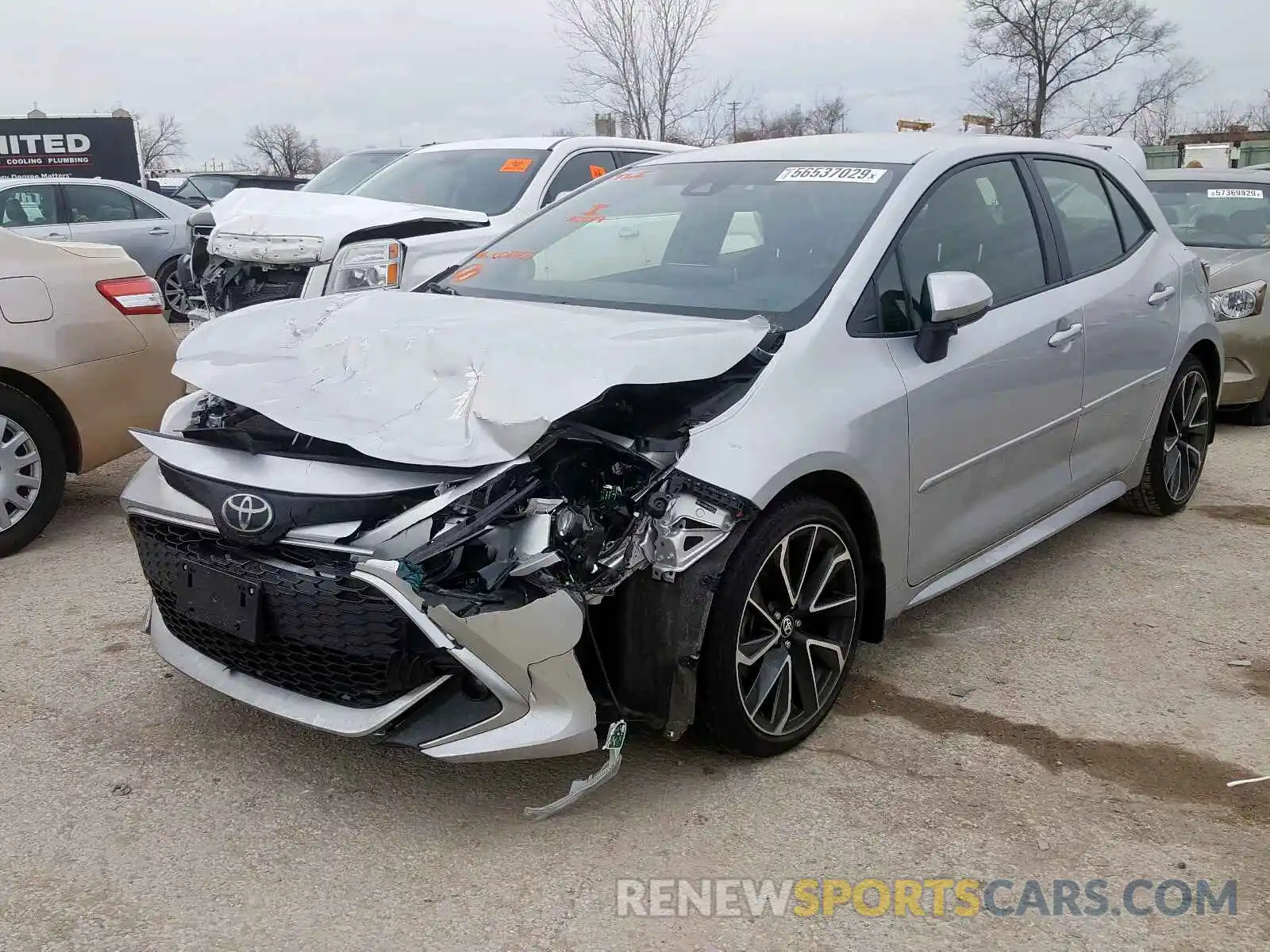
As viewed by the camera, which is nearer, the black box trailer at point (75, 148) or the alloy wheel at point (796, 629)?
the alloy wheel at point (796, 629)

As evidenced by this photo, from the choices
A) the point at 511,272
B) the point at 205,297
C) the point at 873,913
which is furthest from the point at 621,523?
the point at 205,297

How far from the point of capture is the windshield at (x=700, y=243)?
344cm

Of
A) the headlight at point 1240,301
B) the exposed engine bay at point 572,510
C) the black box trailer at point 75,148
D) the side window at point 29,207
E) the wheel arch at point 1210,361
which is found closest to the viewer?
the exposed engine bay at point 572,510

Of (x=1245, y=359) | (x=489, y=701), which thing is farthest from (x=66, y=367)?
(x=1245, y=359)

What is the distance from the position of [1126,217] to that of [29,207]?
10.2m

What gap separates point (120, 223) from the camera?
37.8ft

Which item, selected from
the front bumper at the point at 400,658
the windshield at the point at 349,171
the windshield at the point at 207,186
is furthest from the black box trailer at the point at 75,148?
the front bumper at the point at 400,658

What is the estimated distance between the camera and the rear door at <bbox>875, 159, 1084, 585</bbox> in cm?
346

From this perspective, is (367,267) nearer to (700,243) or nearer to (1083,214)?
(700,243)

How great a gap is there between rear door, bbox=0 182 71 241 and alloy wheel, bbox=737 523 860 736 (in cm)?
1002

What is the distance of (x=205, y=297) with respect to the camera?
714 cm

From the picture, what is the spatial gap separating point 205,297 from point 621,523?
5276 mm

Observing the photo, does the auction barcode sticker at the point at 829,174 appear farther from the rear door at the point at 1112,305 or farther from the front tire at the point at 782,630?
the front tire at the point at 782,630

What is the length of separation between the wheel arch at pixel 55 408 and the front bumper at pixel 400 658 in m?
2.40
